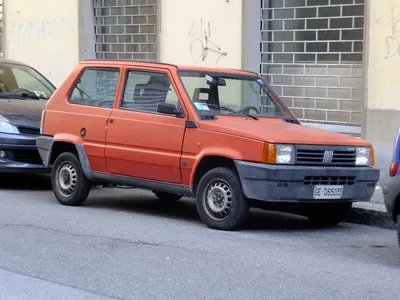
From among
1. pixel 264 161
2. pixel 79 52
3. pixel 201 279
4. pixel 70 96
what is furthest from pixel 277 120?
pixel 79 52

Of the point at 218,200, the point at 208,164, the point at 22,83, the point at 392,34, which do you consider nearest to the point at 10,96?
the point at 22,83

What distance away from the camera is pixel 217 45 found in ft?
49.4


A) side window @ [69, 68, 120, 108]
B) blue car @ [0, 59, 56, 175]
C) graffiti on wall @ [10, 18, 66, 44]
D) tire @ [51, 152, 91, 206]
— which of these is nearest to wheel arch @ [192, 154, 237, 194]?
side window @ [69, 68, 120, 108]

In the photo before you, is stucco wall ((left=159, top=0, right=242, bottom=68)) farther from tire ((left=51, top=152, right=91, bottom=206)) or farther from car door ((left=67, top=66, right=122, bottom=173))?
tire ((left=51, top=152, right=91, bottom=206))

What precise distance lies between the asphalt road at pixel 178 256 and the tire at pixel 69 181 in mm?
143

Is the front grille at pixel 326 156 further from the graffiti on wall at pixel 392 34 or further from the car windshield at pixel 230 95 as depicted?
the graffiti on wall at pixel 392 34

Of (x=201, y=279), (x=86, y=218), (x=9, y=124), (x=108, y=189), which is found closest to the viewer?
(x=201, y=279)

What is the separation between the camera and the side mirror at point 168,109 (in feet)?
30.0

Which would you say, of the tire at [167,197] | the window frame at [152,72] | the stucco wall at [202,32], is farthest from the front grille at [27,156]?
the stucco wall at [202,32]

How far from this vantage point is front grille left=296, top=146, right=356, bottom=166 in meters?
8.61

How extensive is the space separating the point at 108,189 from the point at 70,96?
7.91 ft

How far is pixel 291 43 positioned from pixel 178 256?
25.9 ft

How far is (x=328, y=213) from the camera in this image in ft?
31.8

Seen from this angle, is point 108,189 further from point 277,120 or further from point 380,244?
point 380,244
